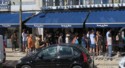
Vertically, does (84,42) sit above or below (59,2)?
below

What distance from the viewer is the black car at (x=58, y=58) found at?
711 inches

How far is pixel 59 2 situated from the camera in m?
31.2

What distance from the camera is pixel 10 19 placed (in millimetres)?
30703

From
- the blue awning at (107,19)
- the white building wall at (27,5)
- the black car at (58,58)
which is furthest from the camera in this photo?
the white building wall at (27,5)

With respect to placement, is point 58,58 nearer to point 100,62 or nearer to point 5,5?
point 100,62

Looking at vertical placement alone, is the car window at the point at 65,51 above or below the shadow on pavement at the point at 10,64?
above

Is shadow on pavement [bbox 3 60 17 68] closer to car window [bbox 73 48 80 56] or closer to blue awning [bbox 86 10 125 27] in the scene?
car window [bbox 73 48 80 56]

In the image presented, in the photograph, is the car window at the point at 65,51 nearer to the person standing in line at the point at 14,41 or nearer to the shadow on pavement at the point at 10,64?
the shadow on pavement at the point at 10,64

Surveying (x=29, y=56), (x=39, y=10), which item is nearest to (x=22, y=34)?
(x=39, y=10)

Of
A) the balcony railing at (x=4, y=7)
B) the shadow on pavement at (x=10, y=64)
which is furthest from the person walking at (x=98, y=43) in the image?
the balcony railing at (x=4, y=7)

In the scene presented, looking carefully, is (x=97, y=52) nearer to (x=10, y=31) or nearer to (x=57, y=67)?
(x=57, y=67)

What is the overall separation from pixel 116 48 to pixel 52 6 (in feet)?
21.8

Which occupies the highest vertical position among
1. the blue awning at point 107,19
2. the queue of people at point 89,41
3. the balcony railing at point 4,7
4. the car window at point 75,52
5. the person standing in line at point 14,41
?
the balcony railing at point 4,7

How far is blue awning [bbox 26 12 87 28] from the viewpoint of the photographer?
28.2 meters
